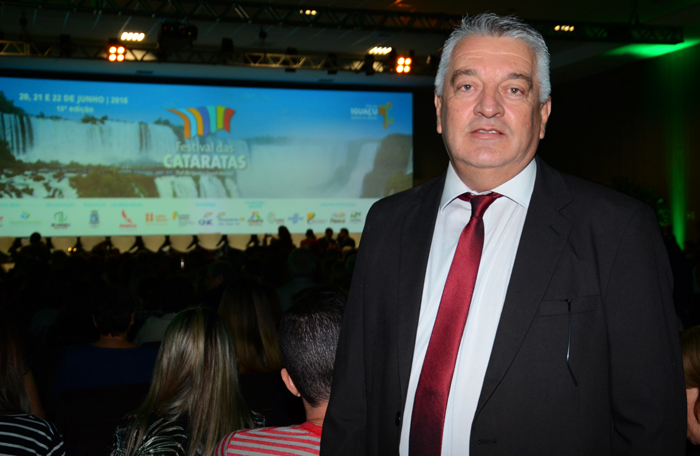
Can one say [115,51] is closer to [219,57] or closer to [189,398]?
[219,57]

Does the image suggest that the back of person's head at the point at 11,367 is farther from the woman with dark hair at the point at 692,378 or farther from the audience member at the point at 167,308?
the woman with dark hair at the point at 692,378

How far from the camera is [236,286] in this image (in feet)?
10.4

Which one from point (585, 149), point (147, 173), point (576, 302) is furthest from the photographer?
point (585, 149)

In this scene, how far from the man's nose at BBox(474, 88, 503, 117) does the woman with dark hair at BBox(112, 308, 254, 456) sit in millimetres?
1232

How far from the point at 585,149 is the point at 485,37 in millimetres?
13698

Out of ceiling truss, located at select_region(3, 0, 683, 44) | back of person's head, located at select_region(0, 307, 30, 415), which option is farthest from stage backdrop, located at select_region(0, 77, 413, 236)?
back of person's head, located at select_region(0, 307, 30, 415)

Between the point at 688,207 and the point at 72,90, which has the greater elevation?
the point at 72,90

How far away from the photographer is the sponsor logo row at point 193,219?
11.4 meters

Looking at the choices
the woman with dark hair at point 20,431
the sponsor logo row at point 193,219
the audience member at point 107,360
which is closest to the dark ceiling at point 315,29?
the sponsor logo row at point 193,219

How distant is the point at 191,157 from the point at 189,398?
1068cm

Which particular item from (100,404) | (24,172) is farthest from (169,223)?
(100,404)

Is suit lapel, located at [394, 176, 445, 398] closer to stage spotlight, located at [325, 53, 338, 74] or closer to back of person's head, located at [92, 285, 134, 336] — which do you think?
back of person's head, located at [92, 285, 134, 336]

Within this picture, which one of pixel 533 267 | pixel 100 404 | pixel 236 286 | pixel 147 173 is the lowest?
pixel 100 404

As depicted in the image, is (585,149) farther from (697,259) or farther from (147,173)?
(147,173)
